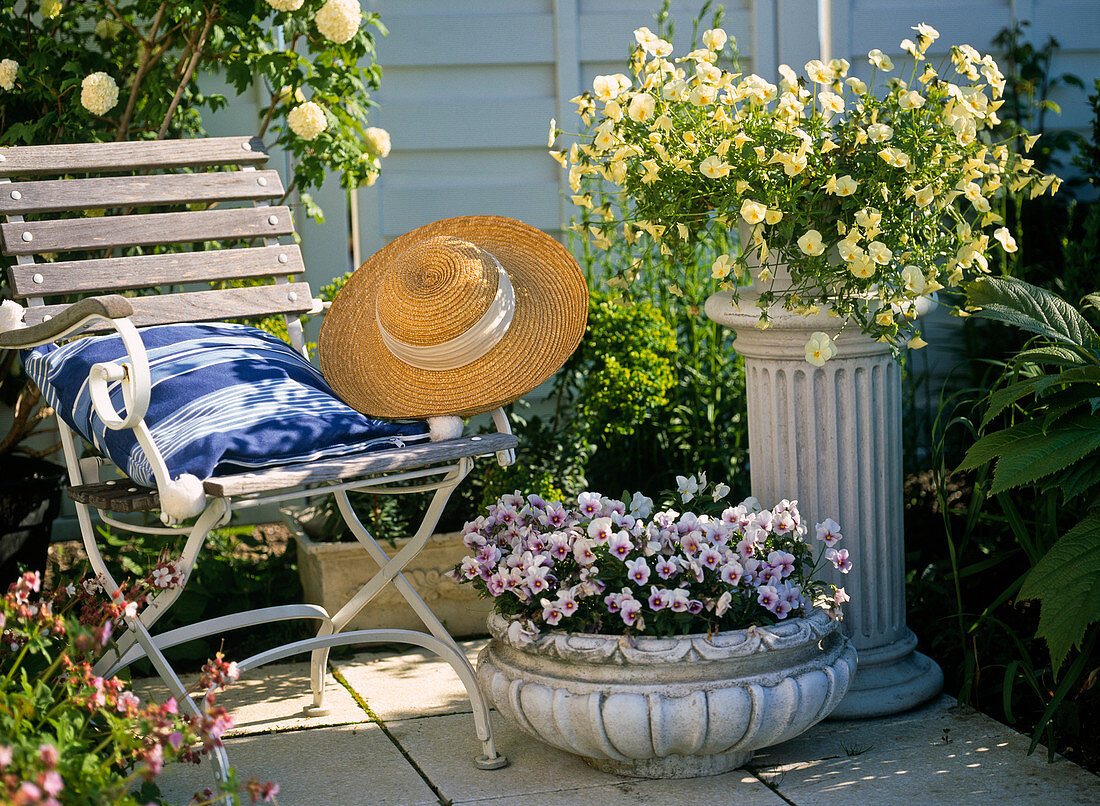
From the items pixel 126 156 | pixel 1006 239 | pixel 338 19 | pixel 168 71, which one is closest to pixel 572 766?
pixel 1006 239

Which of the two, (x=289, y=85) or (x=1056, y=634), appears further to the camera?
(x=289, y=85)

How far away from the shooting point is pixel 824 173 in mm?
2143

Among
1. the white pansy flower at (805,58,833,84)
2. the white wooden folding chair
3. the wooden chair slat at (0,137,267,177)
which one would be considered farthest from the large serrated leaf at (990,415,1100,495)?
the wooden chair slat at (0,137,267,177)

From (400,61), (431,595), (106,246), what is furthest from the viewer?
(400,61)

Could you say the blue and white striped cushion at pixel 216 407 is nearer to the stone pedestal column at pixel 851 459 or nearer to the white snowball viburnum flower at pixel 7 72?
the stone pedestal column at pixel 851 459

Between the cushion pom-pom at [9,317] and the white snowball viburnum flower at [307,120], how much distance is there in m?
0.85

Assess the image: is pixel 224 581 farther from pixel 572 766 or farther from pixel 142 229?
pixel 572 766

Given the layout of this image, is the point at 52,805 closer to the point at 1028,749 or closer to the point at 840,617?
the point at 840,617

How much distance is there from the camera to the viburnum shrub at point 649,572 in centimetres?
205

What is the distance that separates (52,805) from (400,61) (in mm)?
2656

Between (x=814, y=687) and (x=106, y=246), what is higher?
(x=106, y=246)

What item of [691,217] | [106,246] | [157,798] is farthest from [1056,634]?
[106,246]

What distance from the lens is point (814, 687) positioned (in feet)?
6.76

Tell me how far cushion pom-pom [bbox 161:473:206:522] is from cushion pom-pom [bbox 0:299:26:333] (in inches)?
29.7
